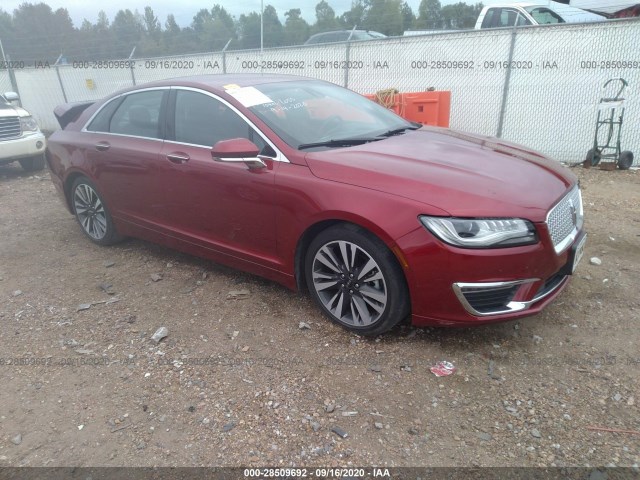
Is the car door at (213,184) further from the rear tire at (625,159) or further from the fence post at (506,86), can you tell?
the rear tire at (625,159)

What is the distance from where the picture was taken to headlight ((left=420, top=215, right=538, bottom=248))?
8.59ft

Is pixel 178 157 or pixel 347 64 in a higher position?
pixel 347 64

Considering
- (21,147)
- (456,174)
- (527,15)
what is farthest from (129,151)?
(527,15)

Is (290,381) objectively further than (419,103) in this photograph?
No

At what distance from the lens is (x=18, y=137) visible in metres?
8.65

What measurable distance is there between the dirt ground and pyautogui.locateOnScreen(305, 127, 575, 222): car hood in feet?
2.95

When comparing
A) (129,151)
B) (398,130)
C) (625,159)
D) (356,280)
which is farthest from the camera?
(625,159)

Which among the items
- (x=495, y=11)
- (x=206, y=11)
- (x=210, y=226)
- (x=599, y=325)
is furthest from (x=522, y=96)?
(x=206, y=11)

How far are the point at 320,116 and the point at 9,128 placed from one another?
7.41 metres

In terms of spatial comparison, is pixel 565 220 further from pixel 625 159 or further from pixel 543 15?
pixel 543 15

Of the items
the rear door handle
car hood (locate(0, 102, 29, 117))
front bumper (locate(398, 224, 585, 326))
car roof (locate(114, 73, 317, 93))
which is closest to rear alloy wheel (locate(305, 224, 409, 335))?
front bumper (locate(398, 224, 585, 326))

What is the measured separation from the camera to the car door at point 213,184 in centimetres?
335

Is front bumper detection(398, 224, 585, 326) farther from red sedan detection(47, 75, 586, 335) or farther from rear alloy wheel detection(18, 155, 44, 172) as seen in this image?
rear alloy wheel detection(18, 155, 44, 172)

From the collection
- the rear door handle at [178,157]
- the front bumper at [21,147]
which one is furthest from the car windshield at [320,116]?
the front bumper at [21,147]
